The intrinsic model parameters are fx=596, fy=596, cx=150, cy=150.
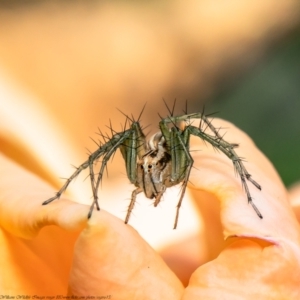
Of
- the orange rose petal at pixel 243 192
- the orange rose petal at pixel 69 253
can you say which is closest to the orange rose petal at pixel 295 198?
the orange rose petal at pixel 243 192

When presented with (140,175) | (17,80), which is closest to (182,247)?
(140,175)

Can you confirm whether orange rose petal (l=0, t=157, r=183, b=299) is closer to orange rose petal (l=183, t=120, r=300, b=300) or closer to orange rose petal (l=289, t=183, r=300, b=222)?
orange rose petal (l=183, t=120, r=300, b=300)

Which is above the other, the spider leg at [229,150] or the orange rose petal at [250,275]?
the spider leg at [229,150]

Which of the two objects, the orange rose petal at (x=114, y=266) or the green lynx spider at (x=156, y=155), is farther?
the green lynx spider at (x=156, y=155)

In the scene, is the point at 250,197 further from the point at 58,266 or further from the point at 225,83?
the point at 225,83

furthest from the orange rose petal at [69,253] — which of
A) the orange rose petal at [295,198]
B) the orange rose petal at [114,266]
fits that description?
the orange rose petal at [295,198]

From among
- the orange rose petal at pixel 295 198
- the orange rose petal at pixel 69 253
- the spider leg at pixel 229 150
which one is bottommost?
the orange rose petal at pixel 295 198

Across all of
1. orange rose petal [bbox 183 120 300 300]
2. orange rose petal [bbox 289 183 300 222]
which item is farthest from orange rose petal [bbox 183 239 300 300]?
orange rose petal [bbox 289 183 300 222]

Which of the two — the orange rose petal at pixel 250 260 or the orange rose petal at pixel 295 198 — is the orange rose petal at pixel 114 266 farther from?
the orange rose petal at pixel 295 198
